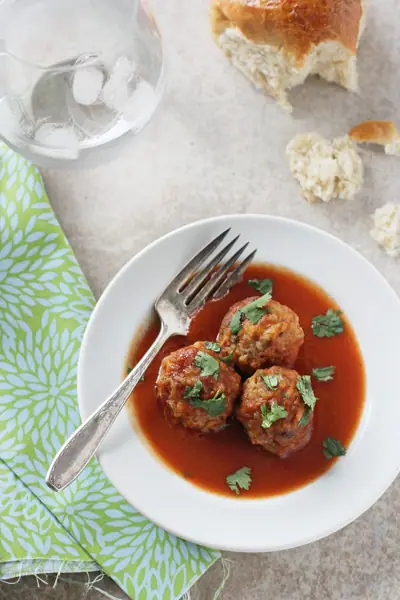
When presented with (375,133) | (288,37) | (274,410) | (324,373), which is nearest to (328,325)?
(324,373)

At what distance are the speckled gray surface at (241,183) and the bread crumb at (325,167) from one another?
0.21 ft

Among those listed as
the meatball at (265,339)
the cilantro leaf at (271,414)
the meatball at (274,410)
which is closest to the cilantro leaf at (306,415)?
the meatball at (274,410)

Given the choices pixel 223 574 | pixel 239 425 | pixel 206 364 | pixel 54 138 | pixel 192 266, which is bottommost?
pixel 223 574

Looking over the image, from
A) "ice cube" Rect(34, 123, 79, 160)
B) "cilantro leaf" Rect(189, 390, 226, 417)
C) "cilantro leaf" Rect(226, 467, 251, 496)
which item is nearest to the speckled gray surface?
"ice cube" Rect(34, 123, 79, 160)

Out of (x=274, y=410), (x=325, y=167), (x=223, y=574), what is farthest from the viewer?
(x=325, y=167)

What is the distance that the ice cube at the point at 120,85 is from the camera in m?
3.13

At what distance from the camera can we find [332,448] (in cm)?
312

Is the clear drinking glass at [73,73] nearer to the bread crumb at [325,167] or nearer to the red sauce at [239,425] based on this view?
the bread crumb at [325,167]

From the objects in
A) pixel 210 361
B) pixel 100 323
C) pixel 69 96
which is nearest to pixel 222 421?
pixel 210 361

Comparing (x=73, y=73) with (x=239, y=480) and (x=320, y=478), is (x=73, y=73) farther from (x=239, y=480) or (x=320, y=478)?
(x=320, y=478)

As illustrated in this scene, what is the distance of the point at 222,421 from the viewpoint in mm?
3012

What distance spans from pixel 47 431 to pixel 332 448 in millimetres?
1231

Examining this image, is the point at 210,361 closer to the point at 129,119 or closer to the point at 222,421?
the point at 222,421

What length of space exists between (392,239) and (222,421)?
120 cm
